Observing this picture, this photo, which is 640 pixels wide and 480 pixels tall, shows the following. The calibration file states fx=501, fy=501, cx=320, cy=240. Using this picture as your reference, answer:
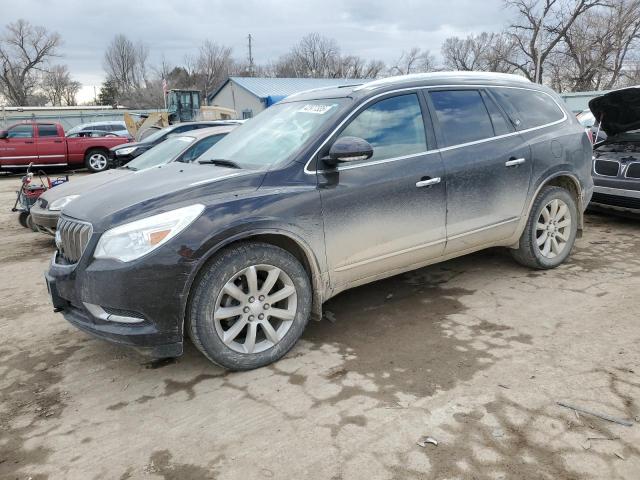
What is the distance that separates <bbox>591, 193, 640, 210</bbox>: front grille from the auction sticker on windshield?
→ 443 cm

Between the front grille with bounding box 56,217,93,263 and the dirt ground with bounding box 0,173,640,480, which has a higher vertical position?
the front grille with bounding box 56,217,93,263

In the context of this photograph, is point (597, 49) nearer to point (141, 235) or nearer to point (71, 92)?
point (141, 235)

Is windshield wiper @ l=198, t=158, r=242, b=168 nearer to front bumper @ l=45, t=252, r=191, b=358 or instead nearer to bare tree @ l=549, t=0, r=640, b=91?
front bumper @ l=45, t=252, r=191, b=358

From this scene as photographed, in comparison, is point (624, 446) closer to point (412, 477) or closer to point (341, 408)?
point (412, 477)

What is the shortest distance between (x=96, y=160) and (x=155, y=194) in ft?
54.9

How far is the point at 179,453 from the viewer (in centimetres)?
251

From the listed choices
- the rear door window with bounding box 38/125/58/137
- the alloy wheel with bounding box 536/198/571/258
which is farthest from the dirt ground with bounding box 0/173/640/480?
the rear door window with bounding box 38/125/58/137

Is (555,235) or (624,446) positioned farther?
(555,235)

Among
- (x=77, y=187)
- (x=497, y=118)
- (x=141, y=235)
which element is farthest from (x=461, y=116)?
(x=77, y=187)

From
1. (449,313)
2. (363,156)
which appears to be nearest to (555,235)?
(449,313)

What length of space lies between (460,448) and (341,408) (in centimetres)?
68

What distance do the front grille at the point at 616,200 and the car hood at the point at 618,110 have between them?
1.02 meters

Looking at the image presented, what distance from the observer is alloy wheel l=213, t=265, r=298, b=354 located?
3.12m

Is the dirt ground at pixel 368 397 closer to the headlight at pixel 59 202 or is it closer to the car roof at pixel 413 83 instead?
the car roof at pixel 413 83
